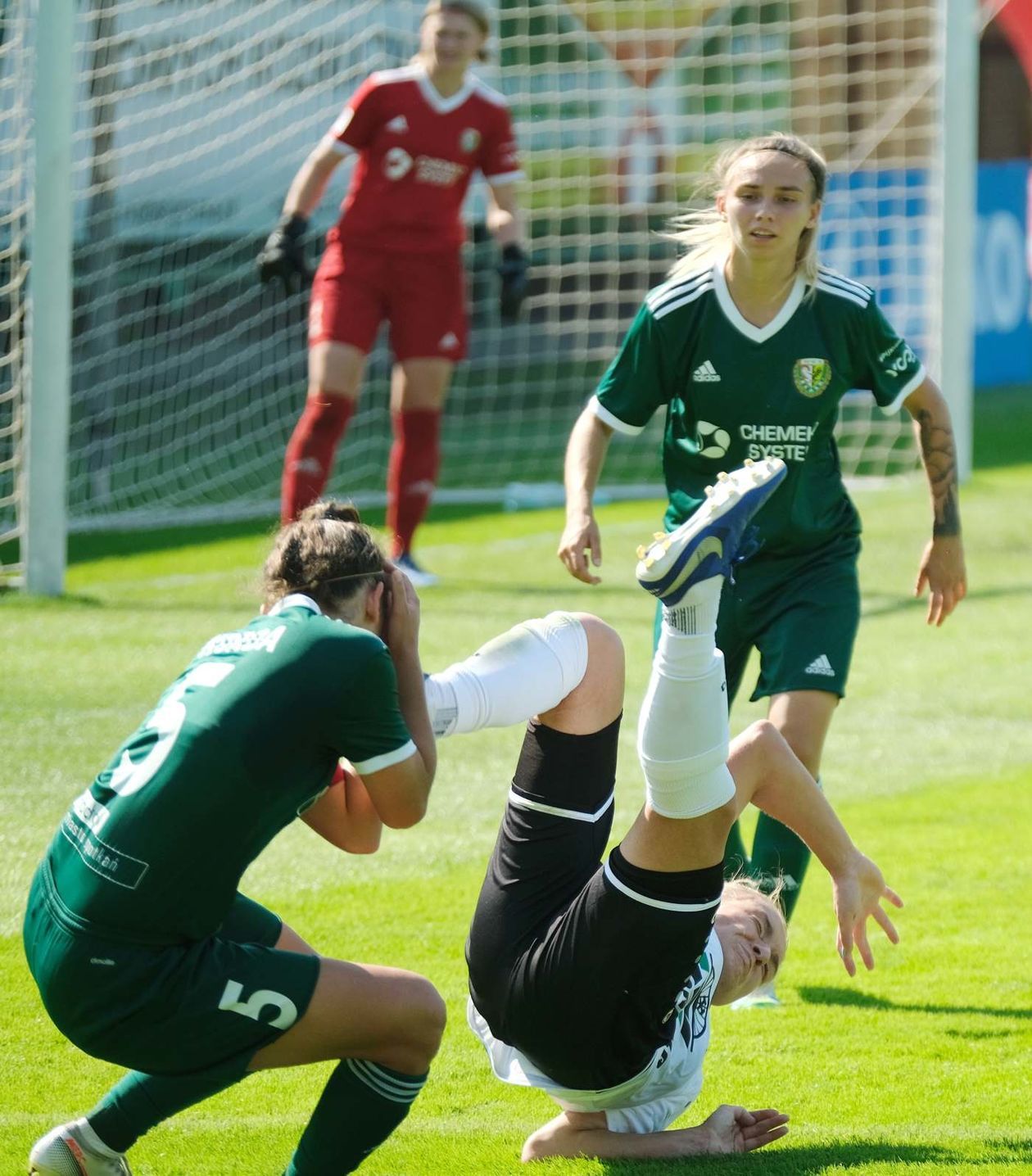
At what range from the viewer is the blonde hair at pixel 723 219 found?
3967 mm

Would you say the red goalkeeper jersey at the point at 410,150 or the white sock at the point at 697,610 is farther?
the red goalkeeper jersey at the point at 410,150

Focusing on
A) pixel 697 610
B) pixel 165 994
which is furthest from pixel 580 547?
pixel 165 994

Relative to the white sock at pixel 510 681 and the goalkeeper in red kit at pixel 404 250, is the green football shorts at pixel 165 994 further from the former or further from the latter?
the goalkeeper in red kit at pixel 404 250

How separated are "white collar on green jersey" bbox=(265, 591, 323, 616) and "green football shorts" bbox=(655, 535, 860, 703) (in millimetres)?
1377

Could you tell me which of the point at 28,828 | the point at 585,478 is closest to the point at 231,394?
the point at 28,828

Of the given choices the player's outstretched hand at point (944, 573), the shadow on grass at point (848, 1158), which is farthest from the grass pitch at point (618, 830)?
the player's outstretched hand at point (944, 573)

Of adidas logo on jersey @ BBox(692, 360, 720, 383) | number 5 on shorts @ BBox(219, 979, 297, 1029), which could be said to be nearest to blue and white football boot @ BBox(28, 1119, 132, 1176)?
number 5 on shorts @ BBox(219, 979, 297, 1029)

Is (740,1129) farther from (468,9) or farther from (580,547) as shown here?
(468,9)

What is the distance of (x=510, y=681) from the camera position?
9.53 ft

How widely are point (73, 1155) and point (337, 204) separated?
10854 mm

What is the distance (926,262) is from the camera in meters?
12.6

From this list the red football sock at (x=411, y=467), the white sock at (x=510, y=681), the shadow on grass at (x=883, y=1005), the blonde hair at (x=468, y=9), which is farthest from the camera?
the red football sock at (x=411, y=467)

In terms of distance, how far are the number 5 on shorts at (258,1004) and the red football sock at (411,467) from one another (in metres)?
5.59

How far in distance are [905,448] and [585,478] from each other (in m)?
8.75
